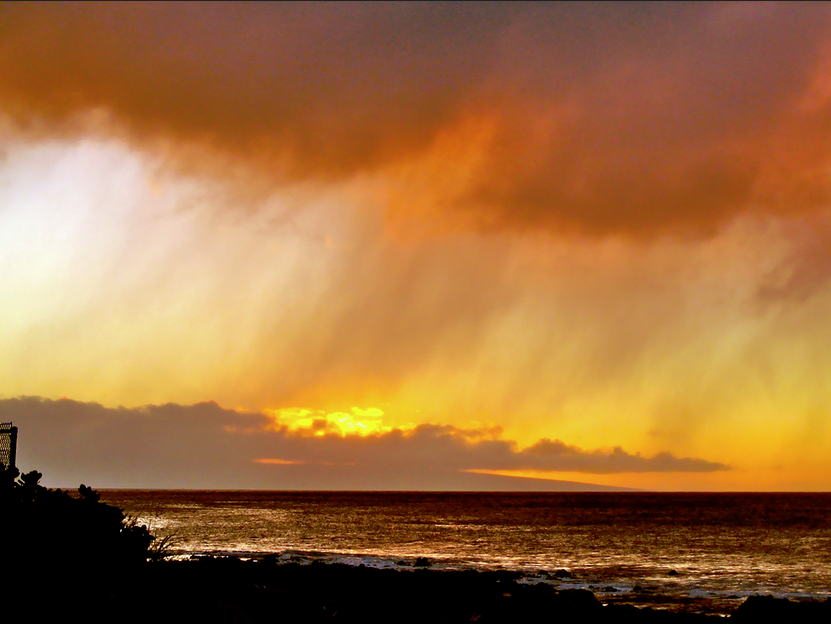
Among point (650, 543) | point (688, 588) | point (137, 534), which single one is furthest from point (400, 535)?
point (137, 534)

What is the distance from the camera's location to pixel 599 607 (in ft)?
83.6

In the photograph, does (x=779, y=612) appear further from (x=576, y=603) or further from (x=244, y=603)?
(x=244, y=603)

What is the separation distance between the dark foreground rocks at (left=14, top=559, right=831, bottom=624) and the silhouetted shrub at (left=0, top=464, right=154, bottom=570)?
39 cm

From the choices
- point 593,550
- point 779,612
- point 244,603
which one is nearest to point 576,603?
point 779,612

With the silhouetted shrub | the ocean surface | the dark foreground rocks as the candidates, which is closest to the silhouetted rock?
the dark foreground rocks

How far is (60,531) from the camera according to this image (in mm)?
15398

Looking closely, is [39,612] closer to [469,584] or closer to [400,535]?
[469,584]

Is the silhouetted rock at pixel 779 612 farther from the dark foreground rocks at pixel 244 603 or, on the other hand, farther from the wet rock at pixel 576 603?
the wet rock at pixel 576 603

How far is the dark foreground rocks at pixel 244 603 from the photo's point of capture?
43.5ft

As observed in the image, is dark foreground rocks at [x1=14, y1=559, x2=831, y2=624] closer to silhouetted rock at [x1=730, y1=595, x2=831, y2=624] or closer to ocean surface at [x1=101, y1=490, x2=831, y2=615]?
silhouetted rock at [x1=730, y1=595, x2=831, y2=624]

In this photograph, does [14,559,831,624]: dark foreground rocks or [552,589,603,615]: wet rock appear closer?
[14,559,831,624]: dark foreground rocks

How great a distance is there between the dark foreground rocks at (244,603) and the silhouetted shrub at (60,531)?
1.27 feet

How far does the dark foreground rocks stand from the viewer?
1327 centimetres

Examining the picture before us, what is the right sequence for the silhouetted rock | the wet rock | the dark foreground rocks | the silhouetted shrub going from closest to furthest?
1. the dark foreground rocks
2. the silhouetted shrub
3. the silhouetted rock
4. the wet rock
